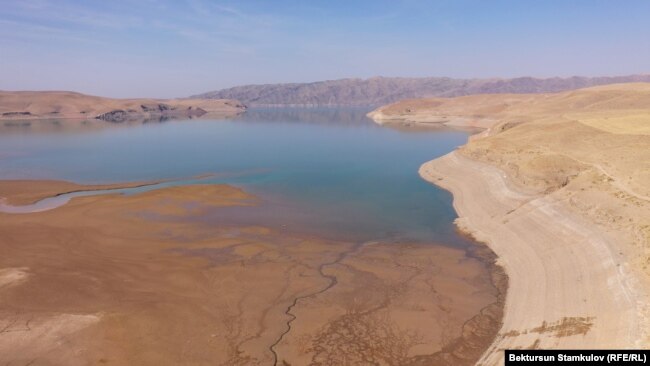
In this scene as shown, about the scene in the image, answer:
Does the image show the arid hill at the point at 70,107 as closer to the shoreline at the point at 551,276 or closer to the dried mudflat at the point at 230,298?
the dried mudflat at the point at 230,298

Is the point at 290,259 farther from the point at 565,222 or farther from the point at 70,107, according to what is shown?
the point at 70,107

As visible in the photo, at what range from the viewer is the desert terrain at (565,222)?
16016 mm

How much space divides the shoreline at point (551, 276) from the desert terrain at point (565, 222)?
5cm

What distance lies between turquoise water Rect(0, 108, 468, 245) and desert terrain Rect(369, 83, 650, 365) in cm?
363

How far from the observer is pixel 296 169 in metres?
54.8

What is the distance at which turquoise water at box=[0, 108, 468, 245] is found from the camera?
3262 centimetres

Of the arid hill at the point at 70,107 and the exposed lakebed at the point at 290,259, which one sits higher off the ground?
the arid hill at the point at 70,107

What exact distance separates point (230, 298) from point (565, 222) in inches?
789

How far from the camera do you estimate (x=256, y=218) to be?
109 feet

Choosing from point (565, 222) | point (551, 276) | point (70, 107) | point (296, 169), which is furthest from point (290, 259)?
point (70, 107)

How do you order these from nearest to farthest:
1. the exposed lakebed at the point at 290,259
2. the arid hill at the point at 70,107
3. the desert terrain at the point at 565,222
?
the desert terrain at the point at 565,222 < the exposed lakebed at the point at 290,259 < the arid hill at the point at 70,107

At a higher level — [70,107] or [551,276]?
[70,107]

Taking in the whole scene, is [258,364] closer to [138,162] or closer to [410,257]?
[410,257]

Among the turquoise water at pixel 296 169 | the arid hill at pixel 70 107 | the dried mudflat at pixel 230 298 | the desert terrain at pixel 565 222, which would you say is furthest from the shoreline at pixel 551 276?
the arid hill at pixel 70 107
